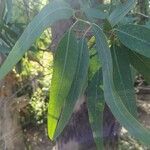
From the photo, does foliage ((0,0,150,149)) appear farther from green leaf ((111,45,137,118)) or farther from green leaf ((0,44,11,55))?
green leaf ((0,44,11,55))

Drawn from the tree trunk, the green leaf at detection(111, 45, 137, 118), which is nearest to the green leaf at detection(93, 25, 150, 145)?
the green leaf at detection(111, 45, 137, 118)

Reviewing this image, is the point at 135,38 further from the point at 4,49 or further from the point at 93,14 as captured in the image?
the point at 4,49

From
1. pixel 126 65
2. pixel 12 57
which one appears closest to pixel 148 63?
pixel 126 65

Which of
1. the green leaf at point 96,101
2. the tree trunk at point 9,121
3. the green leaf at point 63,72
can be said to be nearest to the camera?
the green leaf at point 63,72

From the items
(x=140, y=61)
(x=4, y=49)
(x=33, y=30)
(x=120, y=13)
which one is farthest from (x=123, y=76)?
(x=4, y=49)

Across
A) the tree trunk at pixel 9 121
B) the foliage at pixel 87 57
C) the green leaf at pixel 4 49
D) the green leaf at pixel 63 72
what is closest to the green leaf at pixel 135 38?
the foliage at pixel 87 57

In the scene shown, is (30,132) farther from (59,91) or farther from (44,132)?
(59,91)

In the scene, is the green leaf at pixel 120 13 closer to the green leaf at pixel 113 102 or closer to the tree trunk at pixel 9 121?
the green leaf at pixel 113 102
